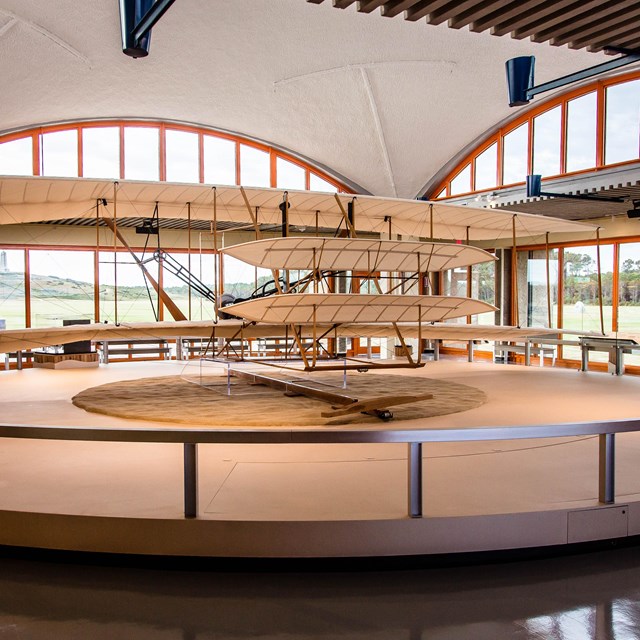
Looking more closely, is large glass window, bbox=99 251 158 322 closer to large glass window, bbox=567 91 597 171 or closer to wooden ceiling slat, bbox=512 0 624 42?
large glass window, bbox=567 91 597 171

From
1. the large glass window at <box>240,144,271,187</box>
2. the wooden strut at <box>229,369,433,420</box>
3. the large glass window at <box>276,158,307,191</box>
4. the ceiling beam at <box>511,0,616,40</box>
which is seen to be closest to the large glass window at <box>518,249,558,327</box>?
the large glass window at <box>276,158,307,191</box>

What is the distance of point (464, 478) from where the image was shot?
3803 millimetres

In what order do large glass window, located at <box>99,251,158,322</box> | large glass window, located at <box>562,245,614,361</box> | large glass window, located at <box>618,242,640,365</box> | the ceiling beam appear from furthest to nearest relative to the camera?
large glass window, located at <box>99,251,158,322</box>
large glass window, located at <box>562,245,614,361</box>
large glass window, located at <box>618,242,640,365</box>
the ceiling beam

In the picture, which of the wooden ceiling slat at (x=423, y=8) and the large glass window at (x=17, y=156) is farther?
the large glass window at (x=17, y=156)

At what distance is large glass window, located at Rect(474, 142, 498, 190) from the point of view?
15.3 meters

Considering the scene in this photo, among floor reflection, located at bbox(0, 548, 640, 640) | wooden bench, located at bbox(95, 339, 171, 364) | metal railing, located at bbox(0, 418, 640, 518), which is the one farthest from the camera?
wooden bench, located at bbox(95, 339, 171, 364)

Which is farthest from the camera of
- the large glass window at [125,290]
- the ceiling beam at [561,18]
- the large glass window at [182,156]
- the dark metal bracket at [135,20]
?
the large glass window at [125,290]

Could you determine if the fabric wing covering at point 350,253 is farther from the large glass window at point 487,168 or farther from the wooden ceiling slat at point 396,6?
the large glass window at point 487,168

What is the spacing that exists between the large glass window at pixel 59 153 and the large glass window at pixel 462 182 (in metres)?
9.31

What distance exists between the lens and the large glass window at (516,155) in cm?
1452

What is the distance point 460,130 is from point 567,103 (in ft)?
→ 8.66

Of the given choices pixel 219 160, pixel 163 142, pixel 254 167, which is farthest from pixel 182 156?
pixel 254 167

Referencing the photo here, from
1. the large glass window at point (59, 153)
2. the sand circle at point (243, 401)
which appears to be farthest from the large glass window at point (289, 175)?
the sand circle at point (243, 401)

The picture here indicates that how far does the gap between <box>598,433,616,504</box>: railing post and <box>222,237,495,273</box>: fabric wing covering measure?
2905 mm
